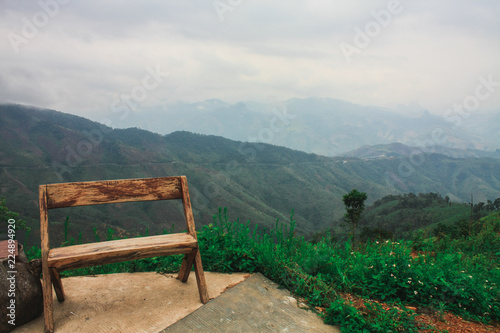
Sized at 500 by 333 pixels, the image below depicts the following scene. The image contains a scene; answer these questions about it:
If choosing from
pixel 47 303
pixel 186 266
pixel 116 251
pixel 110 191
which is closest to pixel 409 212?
pixel 186 266

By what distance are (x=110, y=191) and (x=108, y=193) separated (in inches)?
1.0

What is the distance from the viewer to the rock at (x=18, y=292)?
253cm

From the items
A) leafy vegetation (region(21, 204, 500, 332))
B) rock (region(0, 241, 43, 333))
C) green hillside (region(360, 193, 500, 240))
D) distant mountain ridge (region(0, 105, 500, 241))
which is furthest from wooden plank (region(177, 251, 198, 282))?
distant mountain ridge (region(0, 105, 500, 241))

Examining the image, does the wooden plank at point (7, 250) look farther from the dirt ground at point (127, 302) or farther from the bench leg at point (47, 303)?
the dirt ground at point (127, 302)

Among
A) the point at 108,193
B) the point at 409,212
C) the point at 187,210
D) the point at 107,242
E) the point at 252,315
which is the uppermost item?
the point at 108,193

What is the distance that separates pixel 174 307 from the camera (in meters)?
2.99

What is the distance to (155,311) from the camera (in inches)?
115

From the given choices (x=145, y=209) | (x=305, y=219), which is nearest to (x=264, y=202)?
(x=305, y=219)

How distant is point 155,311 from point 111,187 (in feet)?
3.72

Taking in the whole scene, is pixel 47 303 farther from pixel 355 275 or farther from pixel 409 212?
pixel 409 212

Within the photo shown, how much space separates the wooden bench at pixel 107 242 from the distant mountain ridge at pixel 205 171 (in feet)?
151

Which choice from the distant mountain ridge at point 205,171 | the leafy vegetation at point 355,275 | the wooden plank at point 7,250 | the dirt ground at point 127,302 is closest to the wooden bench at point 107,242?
the dirt ground at point 127,302

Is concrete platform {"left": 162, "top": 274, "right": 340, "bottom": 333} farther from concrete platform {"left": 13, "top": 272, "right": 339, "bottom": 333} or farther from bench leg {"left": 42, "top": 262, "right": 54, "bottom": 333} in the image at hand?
bench leg {"left": 42, "top": 262, "right": 54, "bottom": 333}

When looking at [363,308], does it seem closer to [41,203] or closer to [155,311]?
[155,311]
